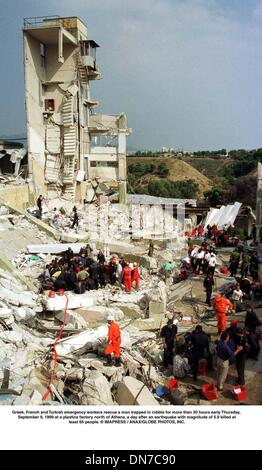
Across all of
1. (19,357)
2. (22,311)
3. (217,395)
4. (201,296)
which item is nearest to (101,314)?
(22,311)

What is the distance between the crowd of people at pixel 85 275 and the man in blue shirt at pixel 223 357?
649 cm

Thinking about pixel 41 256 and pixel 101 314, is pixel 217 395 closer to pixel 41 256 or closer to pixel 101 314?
pixel 101 314

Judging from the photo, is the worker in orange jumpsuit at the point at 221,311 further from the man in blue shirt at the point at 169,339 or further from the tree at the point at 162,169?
the tree at the point at 162,169

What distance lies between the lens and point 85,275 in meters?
13.2

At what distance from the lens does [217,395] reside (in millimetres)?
7070

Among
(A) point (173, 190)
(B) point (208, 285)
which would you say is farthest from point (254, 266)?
(A) point (173, 190)

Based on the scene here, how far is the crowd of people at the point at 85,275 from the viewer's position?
13023 mm

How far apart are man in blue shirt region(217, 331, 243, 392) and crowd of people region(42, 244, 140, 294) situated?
255 inches

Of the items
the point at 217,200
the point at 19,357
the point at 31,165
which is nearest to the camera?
the point at 19,357

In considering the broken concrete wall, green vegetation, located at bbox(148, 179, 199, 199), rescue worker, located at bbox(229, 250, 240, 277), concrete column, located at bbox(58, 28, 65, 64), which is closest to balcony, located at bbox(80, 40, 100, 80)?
concrete column, located at bbox(58, 28, 65, 64)

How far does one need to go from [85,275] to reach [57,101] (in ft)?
56.9

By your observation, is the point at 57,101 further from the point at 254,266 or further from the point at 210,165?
the point at 210,165

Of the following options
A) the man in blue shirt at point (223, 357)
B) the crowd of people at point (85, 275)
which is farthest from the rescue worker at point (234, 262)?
the man in blue shirt at point (223, 357)

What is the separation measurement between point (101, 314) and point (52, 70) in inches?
804
